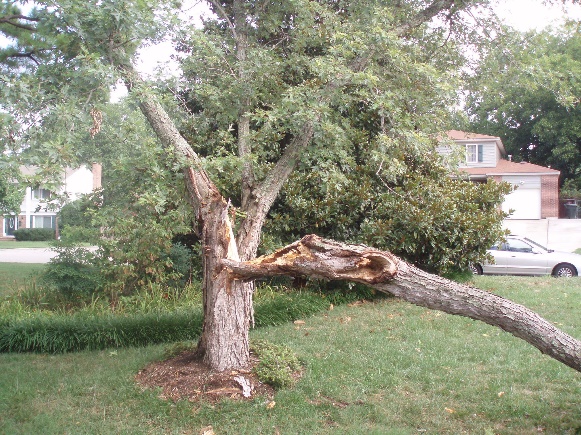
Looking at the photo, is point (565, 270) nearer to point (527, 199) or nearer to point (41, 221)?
point (527, 199)

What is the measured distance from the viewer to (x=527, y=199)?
112ft

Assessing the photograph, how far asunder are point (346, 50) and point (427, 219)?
155 inches

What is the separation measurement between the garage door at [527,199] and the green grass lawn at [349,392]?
27508 mm

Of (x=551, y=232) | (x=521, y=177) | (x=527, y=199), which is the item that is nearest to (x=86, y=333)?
(x=551, y=232)

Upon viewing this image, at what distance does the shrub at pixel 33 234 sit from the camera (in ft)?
133

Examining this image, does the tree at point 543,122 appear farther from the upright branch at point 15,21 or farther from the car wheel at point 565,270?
the upright branch at point 15,21

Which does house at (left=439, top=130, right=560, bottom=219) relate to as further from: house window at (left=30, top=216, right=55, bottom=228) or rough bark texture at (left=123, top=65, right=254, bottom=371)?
house window at (left=30, top=216, right=55, bottom=228)

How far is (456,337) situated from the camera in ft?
25.3

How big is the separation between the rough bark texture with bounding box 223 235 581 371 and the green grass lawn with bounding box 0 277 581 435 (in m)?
0.88

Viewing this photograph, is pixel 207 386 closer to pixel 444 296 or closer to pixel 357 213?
pixel 444 296

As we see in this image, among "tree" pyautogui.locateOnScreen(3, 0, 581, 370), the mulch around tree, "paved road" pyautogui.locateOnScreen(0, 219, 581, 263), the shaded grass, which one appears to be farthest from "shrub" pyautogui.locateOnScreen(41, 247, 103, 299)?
"paved road" pyautogui.locateOnScreen(0, 219, 581, 263)

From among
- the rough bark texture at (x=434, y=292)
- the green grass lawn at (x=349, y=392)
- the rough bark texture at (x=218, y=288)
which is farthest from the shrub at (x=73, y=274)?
the rough bark texture at (x=434, y=292)

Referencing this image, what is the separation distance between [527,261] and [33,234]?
3463 centimetres

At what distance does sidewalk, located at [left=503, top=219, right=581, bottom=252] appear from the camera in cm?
2802
